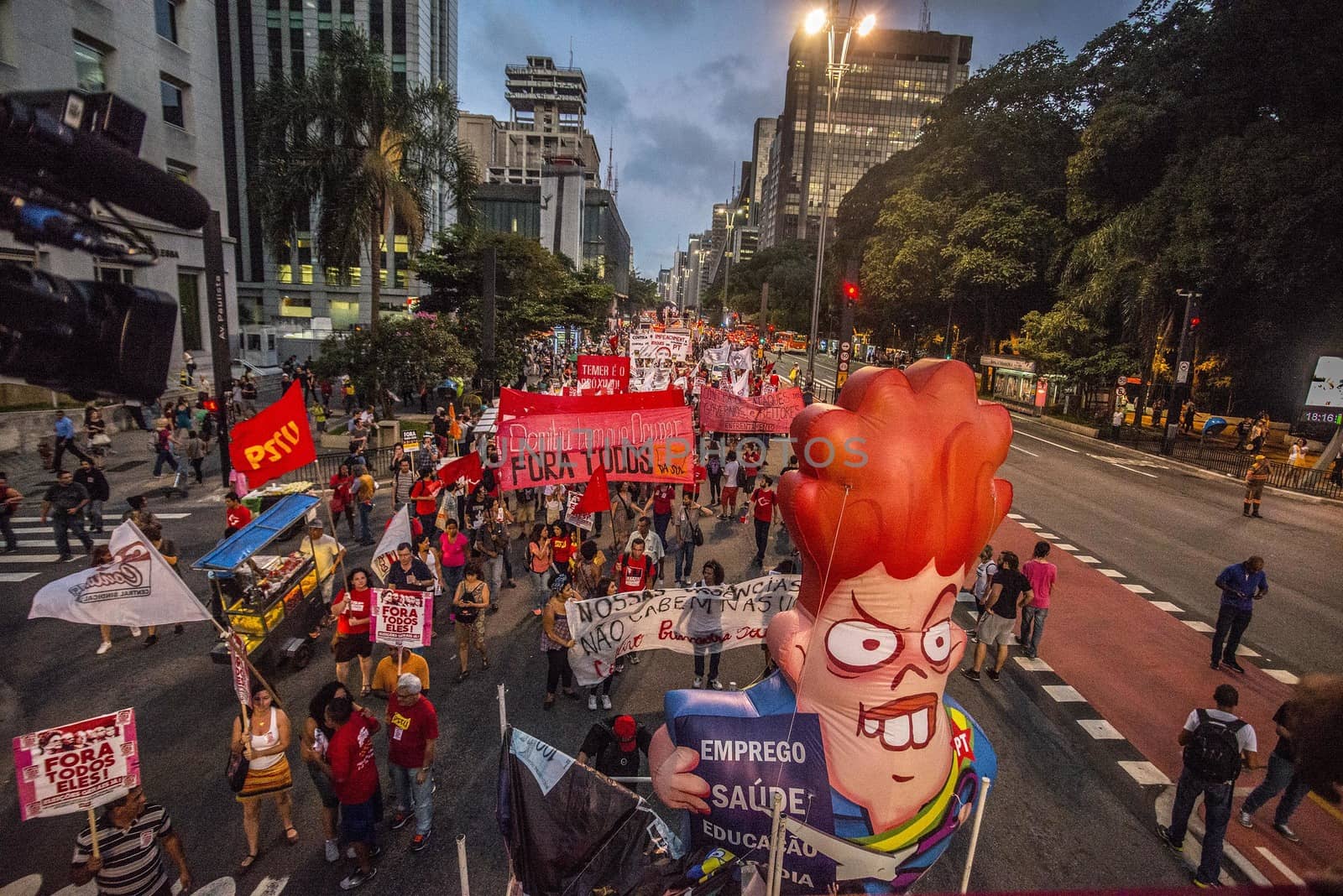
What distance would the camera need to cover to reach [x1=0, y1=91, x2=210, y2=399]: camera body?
3078 millimetres

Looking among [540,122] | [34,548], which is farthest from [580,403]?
[540,122]

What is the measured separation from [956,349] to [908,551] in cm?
4767

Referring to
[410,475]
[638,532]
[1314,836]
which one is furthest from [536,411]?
[1314,836]

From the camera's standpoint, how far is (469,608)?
314 inches

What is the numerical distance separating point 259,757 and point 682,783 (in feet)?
11.2

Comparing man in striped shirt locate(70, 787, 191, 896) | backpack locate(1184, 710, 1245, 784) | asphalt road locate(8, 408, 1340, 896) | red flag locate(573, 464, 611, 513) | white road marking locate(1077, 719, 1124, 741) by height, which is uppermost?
red flag locate(573, 464, 611, 513)

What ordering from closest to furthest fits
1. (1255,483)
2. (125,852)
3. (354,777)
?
(125,852), (354,777), (1255,483)

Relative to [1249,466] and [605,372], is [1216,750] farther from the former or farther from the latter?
[1249,466]

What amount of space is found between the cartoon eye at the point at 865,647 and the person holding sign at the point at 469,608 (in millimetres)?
4791

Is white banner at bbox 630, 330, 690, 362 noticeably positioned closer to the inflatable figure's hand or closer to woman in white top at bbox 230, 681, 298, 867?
woman in white top at bbox 230, 681, 298, 867

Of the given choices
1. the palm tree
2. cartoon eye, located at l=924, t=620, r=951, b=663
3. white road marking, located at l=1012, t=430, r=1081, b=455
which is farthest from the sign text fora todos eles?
white road marking, located at l=1012, t=430, r=1081, b=455

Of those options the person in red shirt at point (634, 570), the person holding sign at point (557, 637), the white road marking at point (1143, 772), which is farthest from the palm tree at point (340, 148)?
the white road marking at point (1143, 772)

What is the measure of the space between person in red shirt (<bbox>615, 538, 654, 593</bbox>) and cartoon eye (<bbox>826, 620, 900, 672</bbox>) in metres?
4.42

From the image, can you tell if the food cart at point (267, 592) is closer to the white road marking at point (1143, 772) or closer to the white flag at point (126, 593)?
the white flag at point (126, 593)
